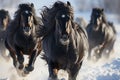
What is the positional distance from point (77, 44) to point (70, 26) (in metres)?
0.68

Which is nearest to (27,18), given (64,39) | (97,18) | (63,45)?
(63,45)

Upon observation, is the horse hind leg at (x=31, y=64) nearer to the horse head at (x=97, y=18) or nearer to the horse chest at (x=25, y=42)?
the horse chest at (x=25, y=42)

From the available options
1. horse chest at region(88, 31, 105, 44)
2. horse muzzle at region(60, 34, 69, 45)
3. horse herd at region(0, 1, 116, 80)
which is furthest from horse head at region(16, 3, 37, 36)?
horse chest at region(88, 31, 105, 44)

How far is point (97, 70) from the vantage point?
53.6 ft

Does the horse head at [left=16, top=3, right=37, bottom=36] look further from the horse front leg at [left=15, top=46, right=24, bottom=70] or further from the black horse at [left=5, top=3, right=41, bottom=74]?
the horse front leg at [left=15, top=46, right=24, bottom=70]

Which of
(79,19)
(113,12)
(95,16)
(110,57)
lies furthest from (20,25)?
(113,12)

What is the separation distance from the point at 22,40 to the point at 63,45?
8.30ft

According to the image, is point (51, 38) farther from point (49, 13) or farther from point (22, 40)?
point (22, 40)

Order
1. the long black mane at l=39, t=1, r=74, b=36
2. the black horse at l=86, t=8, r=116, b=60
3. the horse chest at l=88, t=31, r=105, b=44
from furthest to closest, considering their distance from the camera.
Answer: the horse chest at l=88, t=31, r=105, b=44, the black horse at l=86, t=8, r=116, b=60, the long black mane at l=39, t=1, r=74, b=36

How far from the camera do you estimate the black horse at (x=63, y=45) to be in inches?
440

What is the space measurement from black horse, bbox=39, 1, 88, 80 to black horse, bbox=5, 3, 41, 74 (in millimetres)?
1384

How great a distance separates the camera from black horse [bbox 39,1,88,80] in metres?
11.2

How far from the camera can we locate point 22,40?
13680 mm

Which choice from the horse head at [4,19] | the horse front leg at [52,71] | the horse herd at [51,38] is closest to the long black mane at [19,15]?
the horse herd at [51,38]
